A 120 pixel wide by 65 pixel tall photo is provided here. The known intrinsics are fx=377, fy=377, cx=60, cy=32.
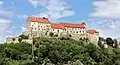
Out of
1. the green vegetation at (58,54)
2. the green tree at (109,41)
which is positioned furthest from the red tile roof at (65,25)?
the green tree at (109,41)

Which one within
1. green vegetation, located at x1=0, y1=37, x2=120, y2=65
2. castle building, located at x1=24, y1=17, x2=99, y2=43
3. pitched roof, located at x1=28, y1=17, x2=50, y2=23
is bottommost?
green vegetation, located at x1=0, y1=37, x2=120, y2=65

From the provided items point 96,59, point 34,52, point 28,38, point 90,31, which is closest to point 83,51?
point 96,59

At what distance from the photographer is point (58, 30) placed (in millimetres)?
121688

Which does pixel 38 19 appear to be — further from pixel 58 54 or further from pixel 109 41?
pixel 58 54

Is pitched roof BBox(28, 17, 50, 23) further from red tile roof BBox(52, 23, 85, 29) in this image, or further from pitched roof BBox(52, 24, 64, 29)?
red tile roof BBox(52, 23, 85, 29)

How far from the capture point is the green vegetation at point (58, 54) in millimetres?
72000

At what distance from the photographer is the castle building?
120 meters

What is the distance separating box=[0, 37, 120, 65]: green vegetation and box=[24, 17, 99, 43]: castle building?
6.38m

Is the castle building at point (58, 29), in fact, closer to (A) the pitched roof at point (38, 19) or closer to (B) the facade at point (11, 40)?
(A) the pitched roof at point (38, 19)

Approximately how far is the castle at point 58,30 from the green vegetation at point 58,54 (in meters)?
6.19

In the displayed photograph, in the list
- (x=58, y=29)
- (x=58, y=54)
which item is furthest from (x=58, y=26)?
(x=58, y=54)

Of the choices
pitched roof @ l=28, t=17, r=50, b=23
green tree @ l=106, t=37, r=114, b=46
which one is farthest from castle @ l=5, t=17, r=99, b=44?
green tree @ l=106, t=37, r=114, b=46

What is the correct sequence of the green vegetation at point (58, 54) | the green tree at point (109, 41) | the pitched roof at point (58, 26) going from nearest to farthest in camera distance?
the green vegetation at point (58, 54)
the pitched roof at point (58, 26)
the green tree at point (109, 41)

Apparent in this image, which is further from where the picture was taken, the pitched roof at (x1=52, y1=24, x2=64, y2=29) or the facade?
the pitched roof at (x1=52, y1=24, x2=64, y2=29)
